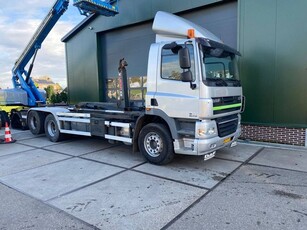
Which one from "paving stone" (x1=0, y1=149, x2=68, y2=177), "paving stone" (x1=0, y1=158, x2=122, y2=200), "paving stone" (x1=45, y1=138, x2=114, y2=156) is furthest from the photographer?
"paving stone" (x1=45, y1=138, x2=114, y2=156)

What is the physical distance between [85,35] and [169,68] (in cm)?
931

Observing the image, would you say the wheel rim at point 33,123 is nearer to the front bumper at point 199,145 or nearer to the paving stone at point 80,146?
the paving stone at point 80,146

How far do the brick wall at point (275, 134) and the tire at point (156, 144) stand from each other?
377cm

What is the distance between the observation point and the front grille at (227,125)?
18.0 feet

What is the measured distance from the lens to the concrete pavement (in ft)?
11.4

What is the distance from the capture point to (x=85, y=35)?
1338 cm

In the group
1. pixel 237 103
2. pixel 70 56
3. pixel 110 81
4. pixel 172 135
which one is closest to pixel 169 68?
pixel 172 135

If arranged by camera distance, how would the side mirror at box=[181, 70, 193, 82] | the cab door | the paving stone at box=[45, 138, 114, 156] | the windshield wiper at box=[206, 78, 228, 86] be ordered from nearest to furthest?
the side mirror at box=[181, 70, 193, 82]
the cab door
the windshield wiper at box=[206, 78, 228, 86]
the paving stone at box=[45, 138, 114, 156]

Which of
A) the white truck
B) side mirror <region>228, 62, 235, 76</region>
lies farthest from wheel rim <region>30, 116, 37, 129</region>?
side mirror <region>228, 62, 235, 76</region>

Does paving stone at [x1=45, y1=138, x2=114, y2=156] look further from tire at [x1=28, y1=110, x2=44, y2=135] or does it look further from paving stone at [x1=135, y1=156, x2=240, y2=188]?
paving stone at [x1=135, y1=156, x2=240, y2=188]

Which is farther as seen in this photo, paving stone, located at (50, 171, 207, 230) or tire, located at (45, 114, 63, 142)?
tire, located at (45, 114, 63, 142)

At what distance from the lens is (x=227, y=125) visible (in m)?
→ 5.77

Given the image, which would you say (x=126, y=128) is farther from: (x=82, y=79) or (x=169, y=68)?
(x=82, y=79)

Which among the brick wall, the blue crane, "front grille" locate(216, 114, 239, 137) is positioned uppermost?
the blue crane
